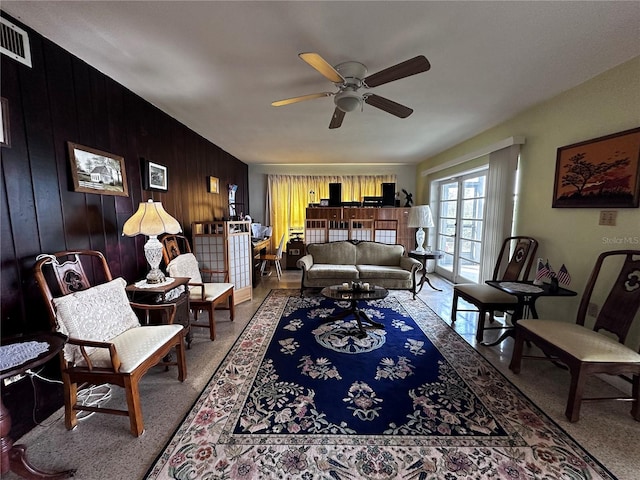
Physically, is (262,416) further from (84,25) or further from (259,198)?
(259,198)

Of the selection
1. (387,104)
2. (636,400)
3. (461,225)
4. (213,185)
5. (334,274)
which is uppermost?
(387,104)

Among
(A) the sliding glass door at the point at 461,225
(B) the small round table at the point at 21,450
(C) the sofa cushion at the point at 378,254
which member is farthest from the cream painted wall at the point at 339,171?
(B) the small round table at the point at 21,450

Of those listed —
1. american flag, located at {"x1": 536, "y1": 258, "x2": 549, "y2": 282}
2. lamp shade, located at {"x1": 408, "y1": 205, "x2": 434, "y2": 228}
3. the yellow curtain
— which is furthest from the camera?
the yellow curtain

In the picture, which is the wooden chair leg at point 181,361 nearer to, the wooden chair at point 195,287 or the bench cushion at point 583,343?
the wooden chair at point 195,287

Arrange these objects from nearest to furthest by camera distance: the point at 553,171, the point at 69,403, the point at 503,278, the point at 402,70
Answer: the point at 69,403
the point at 402,70
the point at 553,171
the point at 503,278

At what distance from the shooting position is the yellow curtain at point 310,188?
20.2 ft

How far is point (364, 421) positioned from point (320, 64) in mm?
2219

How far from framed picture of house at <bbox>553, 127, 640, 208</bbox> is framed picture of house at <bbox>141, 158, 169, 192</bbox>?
4.00 m

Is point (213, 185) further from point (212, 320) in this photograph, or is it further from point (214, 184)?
point (212, 320)

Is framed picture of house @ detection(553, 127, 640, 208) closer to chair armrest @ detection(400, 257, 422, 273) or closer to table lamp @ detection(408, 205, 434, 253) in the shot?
chair armrest @ detection(400, 257, 422, 273)

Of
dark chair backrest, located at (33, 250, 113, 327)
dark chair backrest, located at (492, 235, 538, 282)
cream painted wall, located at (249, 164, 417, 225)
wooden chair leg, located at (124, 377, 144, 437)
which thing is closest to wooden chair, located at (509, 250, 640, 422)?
dark chair backrest, located at (492, 235, 538, 282)

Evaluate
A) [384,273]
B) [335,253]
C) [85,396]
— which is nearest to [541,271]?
[384,273]

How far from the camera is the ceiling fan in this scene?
1.60m

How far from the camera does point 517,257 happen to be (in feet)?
9.34
